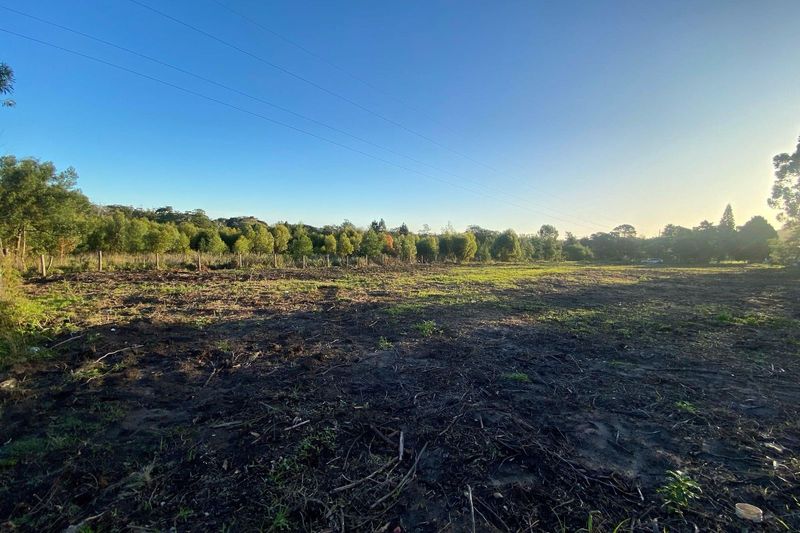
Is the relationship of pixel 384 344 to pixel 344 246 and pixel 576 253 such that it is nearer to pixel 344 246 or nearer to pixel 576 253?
pixel 344 246

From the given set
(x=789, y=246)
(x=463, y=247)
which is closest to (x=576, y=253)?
(x=463, y=247)

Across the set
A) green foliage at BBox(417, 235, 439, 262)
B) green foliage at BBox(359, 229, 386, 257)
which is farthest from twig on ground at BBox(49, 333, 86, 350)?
green foliage at BBox(417, 235, 439, 262)

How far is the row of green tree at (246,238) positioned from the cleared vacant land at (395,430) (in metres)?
8.92

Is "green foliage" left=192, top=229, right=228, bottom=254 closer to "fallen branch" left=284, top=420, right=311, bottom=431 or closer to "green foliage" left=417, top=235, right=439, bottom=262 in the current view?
"green foliage" left=417, top=235, right=439, bottom=262

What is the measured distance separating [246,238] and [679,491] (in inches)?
1234

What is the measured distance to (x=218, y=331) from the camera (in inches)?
294

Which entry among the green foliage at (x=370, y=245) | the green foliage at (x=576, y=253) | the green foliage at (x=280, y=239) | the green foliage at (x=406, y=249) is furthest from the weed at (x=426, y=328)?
the green foliage at (x=576, y=253)

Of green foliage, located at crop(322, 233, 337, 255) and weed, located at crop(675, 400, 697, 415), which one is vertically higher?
green foliage, located at crop(322, 233, 337, 255)

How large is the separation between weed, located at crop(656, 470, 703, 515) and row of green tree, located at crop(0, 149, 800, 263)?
580 inches

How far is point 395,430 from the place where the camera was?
3.50m

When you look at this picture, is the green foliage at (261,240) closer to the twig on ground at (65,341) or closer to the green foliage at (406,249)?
the green foliage at (406,249)

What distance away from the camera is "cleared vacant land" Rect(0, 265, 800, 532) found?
2.42m

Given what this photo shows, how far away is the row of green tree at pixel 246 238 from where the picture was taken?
1550 centimetres

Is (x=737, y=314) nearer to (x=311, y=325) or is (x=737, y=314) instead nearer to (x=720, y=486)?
(x=720, y=486)
